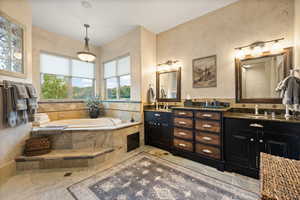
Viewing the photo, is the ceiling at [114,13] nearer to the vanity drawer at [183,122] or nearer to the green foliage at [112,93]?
the green foliage at [112,93]

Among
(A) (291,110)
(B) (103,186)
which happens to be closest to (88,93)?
(B) (103,186)

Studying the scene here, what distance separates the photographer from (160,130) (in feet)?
9.60

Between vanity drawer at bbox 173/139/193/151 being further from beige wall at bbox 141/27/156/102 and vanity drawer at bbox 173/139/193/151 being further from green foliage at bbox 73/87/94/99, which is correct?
green foliage at bbox 73/87/94/99

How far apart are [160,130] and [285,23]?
2.96 m

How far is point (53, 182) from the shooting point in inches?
69.3

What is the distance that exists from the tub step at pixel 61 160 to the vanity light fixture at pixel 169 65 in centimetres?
259

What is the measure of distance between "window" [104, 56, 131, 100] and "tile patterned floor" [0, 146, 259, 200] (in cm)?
218

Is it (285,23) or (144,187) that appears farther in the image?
(285,23)

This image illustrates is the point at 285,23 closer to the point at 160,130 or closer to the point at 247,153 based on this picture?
the point at 247,153

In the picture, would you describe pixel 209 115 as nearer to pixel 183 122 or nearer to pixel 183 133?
pixel 183 122

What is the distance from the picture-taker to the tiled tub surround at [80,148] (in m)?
2.04

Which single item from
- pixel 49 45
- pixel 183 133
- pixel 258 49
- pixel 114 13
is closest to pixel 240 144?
pixel 183 133

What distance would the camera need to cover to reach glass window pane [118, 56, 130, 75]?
363 cm

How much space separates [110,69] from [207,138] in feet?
11.7
